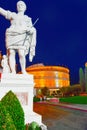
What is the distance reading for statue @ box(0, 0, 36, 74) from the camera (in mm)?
9414

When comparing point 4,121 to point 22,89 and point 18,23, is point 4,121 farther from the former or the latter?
point 18,23

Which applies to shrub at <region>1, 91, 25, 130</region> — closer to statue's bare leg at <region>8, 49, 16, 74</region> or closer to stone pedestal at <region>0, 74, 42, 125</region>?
stone pedestal at <region>0, 74, 42, 125</region>

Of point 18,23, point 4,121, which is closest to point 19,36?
point 18,23

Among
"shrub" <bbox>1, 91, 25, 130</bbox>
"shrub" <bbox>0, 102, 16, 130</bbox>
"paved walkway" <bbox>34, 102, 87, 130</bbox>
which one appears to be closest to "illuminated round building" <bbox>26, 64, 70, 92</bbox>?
"paved walkway" <bbox>34, 102, 87, 130</bbox>

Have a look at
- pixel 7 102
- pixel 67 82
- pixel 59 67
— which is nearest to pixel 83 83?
pixel 7 102

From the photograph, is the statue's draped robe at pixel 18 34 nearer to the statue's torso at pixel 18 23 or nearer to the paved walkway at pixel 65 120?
the statue's torso at pixel 18 23

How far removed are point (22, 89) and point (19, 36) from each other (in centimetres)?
216

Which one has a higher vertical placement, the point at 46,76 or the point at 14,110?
the point at 46,76

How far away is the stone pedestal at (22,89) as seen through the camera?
859 cm

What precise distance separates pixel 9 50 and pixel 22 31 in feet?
3.08

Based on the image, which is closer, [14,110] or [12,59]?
[14,110]

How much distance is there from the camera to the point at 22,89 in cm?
893

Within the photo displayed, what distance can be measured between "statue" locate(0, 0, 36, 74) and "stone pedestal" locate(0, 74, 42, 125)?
629 mm

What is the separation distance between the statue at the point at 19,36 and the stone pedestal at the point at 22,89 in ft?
2.06
